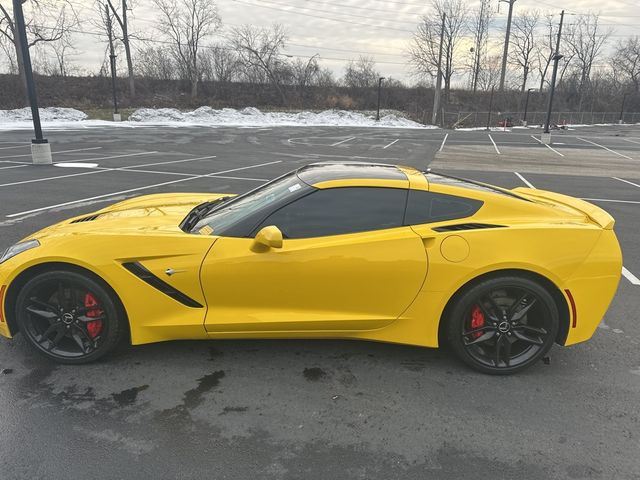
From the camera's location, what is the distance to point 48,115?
125 ft

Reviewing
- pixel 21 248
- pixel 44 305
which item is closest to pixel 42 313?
pixel 44 305

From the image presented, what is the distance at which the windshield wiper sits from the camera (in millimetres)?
3357

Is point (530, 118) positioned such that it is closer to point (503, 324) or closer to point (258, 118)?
point (258, 118)

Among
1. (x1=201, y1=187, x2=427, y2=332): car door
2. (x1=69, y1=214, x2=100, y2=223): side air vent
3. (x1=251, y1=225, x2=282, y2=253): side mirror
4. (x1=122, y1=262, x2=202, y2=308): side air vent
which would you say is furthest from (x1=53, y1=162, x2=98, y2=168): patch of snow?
(x1=251, y1=225, x2=282, y2=253): side mirror

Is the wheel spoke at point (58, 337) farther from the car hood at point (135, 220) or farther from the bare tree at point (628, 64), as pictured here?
the bare tree at point (628, 64)

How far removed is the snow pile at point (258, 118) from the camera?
138 feet

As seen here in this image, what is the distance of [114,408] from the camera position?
9.20 feet

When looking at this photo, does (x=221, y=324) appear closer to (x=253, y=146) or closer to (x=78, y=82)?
(x=253, y=146)

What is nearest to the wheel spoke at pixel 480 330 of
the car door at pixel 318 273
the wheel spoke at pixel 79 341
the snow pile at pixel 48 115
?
the car door at pixel 318 273

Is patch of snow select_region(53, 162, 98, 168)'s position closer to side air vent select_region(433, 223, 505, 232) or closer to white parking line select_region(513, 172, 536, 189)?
white parking line select_region(513, 172, 536, 189)

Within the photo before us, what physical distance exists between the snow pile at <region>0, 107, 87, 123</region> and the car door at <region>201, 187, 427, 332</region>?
4061 cm

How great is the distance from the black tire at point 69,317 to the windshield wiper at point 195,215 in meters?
0.66

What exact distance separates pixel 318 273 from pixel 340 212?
46 centimetres

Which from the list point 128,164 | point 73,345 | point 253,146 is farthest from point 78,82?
point 73,345
